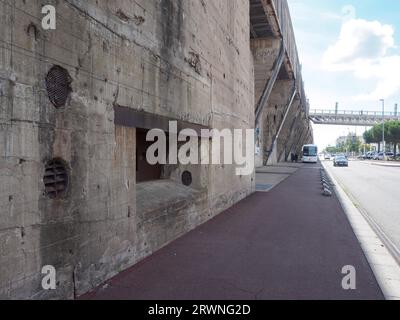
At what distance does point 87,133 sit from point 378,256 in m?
4.94

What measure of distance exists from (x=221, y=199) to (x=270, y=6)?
12156 mm

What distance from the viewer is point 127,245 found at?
16.0 feet

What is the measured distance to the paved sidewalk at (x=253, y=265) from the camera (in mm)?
4180

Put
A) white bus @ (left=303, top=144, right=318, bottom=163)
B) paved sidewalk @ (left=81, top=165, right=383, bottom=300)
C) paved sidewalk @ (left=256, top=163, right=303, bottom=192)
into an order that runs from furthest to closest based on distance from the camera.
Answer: white bus @ (left=303, top=144, right=318, bottom=163) → paved sidewalk @ (left=256, top=163, right=303, bottom=192) → paved sidewalk @ (left=81, top=165, right=383, bottom=300)

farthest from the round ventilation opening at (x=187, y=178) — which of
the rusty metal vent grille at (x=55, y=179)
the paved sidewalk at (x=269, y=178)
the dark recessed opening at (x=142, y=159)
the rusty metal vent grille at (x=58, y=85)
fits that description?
the paved sidewalk at (x=269, y=178)

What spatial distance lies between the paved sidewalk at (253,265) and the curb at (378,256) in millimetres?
115

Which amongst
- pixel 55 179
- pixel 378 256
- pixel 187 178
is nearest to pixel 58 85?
pixel 55 179

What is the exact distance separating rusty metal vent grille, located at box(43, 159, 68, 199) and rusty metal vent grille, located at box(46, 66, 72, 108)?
60cm

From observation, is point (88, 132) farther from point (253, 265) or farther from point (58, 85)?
point (253, 265)

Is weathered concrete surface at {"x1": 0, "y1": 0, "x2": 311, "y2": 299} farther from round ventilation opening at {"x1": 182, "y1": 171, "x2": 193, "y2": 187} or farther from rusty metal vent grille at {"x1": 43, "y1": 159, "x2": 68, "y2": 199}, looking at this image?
round ventilation opening at {"x1": 182, "y1": 171, "x2": 193, "y2": 187}

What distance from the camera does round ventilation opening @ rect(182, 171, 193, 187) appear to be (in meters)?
8.01

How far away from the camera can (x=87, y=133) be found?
4008mm

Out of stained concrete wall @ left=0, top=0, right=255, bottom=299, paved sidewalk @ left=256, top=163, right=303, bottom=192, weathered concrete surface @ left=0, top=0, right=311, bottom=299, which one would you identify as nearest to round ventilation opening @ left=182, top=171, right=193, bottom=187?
weathered concrete surface @ left=0, top=0, right=311, bottom=299
